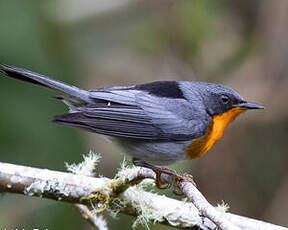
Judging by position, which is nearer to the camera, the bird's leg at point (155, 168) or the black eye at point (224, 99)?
the bird's leg at point (155, 168)

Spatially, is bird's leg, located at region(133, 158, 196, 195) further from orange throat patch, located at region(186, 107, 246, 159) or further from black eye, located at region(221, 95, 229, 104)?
black eye, located at region(221, 95, 229, 104)

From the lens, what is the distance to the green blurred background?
5391 mm

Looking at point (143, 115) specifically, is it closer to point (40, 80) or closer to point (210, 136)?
point (210, 136)

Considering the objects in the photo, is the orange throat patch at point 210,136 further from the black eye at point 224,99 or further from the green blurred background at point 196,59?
the green blurred background at point 196,59

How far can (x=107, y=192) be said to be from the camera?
363cm

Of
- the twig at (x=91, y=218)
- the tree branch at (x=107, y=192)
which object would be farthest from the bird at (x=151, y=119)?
the twig at (x=91, y=218)

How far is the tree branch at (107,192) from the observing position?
3.51 meters

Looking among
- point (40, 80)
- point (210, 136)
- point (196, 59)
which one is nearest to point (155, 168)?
point (210, 136)

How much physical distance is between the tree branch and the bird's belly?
0.36m

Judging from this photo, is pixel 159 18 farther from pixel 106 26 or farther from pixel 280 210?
pixel 280 210

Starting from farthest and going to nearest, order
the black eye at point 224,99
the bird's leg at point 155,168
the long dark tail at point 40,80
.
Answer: the black eye at point 224,99 → the bird's leg at point 155,168 → the long dark tail at point 40,80

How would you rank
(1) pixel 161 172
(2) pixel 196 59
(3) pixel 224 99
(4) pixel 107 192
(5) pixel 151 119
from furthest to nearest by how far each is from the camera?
(2) pixel 196 59 < (3) pixel 224 99 < (5) pixel 151 119 < (1) pixel 161 172 < (4) pixel 107 192

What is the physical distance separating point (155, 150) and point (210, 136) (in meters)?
0.52

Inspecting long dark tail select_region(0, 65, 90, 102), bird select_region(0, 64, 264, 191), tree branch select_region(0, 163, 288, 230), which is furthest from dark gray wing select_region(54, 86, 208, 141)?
tree branch select_region(0, 163, 288, 230)
